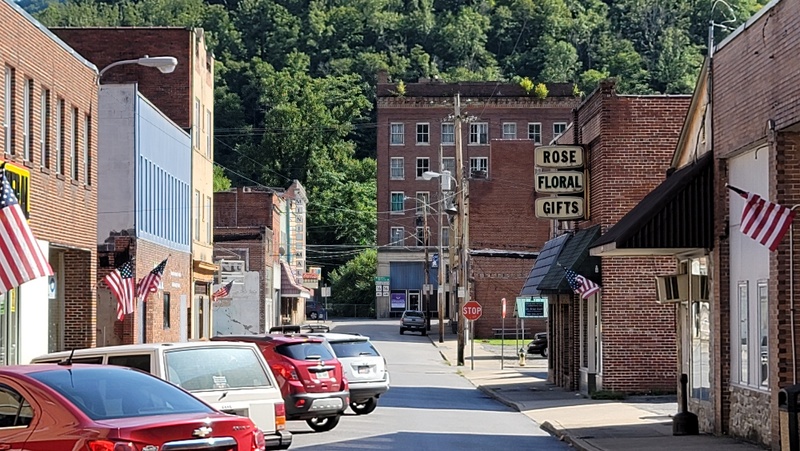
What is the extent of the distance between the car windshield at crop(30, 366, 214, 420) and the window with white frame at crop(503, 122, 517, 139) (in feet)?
312

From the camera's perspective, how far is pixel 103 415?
33.7 feet

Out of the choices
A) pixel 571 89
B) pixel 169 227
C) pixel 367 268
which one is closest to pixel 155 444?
pixel 169 227

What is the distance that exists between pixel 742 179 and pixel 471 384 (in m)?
20.1

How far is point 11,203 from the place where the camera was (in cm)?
1689

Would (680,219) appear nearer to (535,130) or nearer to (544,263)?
(544,263)

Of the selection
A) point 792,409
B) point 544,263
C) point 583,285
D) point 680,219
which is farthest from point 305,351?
point 544,263

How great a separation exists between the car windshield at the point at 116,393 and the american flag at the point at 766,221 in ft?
29.2

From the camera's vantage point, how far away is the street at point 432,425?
66.3 ft

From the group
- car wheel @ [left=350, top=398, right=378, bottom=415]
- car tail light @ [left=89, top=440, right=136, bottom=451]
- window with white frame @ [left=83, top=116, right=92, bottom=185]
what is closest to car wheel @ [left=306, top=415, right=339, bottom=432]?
car wheel @ [left=350, top=398, right=378, bottom=415]

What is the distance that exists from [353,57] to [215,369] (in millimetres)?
124497

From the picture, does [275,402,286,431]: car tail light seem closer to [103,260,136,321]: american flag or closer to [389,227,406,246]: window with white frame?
[103,260,136,321]: american flag

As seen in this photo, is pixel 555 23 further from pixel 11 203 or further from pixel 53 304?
pixel 11 203

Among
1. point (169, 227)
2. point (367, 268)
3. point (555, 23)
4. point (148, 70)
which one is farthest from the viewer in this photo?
point (555, 23)

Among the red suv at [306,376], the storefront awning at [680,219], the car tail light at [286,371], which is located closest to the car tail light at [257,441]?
the red suv at [306,376]
